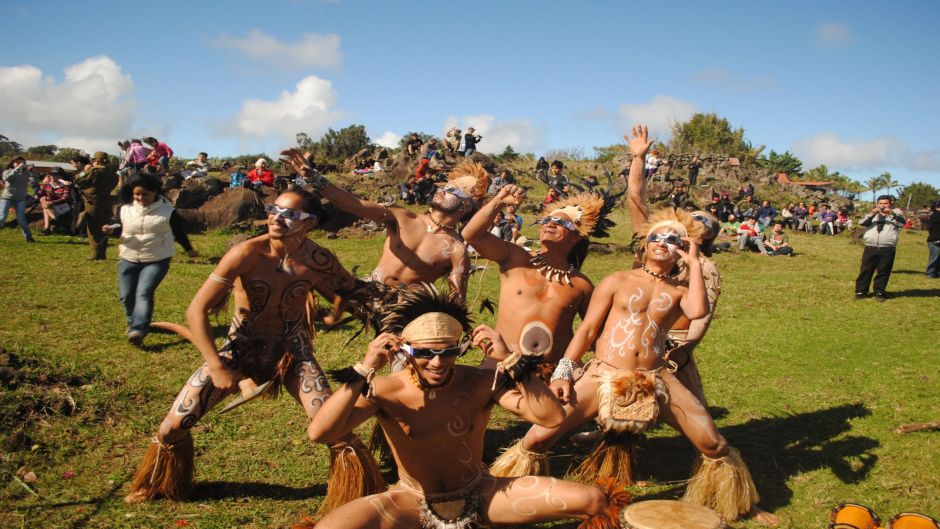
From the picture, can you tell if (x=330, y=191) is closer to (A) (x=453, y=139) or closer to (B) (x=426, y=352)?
(B) (x=426, y=352)

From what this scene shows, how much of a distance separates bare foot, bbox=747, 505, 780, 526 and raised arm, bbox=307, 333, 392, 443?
2.85 meters

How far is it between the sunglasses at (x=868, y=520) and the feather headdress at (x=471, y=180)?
3.64m

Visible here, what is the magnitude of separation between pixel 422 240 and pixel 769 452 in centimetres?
350

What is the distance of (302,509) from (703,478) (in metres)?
2.71

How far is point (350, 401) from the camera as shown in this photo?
3.34 m

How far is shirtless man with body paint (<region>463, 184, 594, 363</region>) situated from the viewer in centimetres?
523

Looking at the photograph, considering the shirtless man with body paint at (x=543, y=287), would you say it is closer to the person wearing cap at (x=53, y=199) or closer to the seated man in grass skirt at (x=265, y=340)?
the seated man in grass skirt at (x=265, y=340)

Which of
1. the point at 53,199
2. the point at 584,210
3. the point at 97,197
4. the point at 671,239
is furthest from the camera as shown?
the point at 53,199

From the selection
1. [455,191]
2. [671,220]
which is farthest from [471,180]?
[671,220]

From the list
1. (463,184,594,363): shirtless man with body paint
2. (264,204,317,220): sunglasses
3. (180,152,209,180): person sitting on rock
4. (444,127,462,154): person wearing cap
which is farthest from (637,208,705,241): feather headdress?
(444,127,462,154): person wearing cap

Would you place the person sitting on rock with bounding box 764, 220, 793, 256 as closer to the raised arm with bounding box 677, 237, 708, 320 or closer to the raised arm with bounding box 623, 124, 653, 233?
the raised arm with bounding box 623, 124, 653, 233

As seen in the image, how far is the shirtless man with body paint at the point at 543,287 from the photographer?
17.1 feet

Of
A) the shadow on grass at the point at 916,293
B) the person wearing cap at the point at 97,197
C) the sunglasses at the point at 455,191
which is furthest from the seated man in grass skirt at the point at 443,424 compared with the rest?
the shadow on grass at the point at 916,293

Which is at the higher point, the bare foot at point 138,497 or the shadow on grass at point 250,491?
the bare foot at point 138,497
